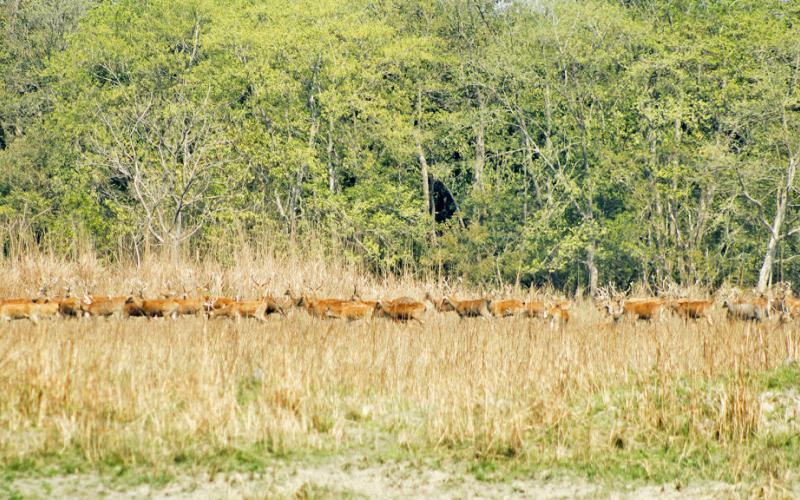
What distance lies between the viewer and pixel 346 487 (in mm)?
8211

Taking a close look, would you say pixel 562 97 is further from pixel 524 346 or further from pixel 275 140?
pixel 524 346

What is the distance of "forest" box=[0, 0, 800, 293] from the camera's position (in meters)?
31.5

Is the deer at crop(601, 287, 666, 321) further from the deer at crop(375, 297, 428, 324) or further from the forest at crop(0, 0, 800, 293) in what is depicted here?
the forest at crop(0, 0, 800, 293)

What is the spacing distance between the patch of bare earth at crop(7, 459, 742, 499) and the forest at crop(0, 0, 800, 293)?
2173cm

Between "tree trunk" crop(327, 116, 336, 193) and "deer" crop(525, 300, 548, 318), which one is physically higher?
"tree trunk" crop(327, 116, 336, 193)

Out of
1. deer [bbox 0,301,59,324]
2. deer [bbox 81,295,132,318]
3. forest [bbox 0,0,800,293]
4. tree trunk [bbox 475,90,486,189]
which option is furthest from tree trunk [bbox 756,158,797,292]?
deer [bbox 0,301,59,324]

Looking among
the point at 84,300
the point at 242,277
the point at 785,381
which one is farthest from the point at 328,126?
the point at 785,381

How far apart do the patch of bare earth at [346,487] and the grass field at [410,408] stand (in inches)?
4.6

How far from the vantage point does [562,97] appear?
1371 inches

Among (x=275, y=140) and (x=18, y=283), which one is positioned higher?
(x=275, y=140)

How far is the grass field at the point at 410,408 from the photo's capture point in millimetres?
8641

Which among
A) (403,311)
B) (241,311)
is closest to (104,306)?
(241,311)

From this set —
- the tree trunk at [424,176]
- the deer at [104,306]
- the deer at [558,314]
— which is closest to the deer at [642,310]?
the deer at [558,314]

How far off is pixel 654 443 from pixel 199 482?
4.23 meters
